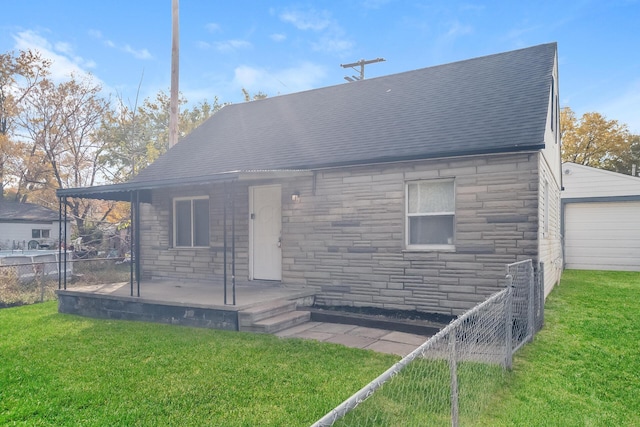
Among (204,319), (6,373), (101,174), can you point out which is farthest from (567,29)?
(101,174)

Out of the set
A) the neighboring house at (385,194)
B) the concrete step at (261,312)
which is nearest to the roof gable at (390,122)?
the neighboring house at (385,194)

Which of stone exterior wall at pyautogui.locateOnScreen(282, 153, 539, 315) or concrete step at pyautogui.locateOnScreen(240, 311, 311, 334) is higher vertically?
stone exterior wall at pyautogui.locateOnScreen(282, 153, 539, 315)

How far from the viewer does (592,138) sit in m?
27.6

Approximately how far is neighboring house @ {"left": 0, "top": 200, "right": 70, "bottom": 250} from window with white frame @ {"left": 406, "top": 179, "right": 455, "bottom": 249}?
883 inches

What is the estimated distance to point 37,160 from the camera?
22344 millimetres

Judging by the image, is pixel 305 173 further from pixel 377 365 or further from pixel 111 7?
pixel 111 7

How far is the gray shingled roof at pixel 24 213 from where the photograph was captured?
940 inches

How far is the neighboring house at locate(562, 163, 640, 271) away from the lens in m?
14.4

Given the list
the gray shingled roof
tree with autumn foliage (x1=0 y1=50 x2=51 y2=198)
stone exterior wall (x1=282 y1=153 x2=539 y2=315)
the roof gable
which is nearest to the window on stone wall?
the gray shingled roof

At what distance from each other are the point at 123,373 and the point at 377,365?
275 cm

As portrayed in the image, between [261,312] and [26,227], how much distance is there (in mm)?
25093

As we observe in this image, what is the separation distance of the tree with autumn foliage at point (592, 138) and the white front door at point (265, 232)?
25.6 m

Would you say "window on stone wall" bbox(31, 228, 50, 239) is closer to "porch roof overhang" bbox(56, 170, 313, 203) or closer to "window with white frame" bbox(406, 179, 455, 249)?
"porch roof overhang" bbox(56, 170, 313, 203)

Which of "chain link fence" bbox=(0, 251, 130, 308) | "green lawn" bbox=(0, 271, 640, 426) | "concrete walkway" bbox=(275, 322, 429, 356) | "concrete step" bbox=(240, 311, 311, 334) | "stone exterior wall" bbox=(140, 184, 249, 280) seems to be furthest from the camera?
"chain link fence" bbox=(0, 251, 130, 308)
